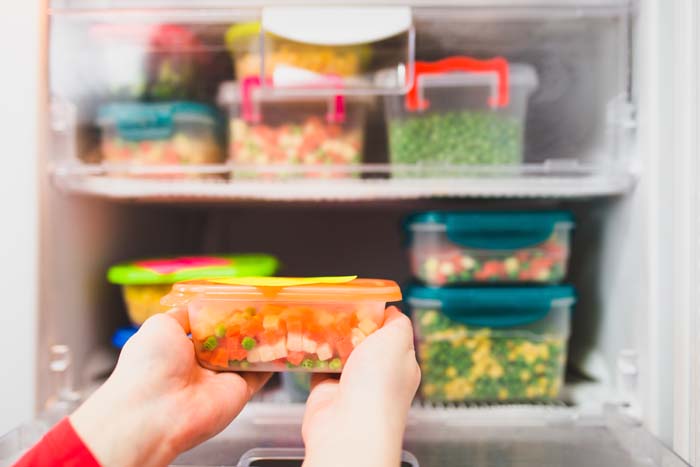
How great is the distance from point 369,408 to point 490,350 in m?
0.49

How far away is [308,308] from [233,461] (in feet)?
0.92

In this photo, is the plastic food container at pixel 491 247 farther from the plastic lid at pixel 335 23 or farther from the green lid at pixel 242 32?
the green lid at pixel 242 32

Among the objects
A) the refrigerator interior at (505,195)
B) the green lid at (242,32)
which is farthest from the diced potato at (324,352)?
the green lid at (242,32)

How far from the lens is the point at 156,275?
0.98m

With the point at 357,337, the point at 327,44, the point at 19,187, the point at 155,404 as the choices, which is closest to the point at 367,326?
the point at 357,337

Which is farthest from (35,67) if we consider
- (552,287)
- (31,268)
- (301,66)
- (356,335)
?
(552,287)

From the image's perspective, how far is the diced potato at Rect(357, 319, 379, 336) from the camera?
2.25 feet

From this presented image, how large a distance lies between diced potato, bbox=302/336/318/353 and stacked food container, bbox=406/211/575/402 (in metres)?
0.36

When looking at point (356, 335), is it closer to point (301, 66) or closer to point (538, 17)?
point (301, 66)

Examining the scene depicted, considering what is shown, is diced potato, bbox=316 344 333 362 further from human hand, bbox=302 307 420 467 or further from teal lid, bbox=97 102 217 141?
teal lid, bbox=97 102 217 141

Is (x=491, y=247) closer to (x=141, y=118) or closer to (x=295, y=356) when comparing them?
(x=295, y=356)

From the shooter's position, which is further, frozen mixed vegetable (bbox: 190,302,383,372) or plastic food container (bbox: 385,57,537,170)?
plastic food container (bbox: 385,57,537,170)

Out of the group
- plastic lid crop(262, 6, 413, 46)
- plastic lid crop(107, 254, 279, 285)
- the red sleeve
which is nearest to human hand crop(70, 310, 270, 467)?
the red sleeve

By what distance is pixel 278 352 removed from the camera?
0.69 meters
